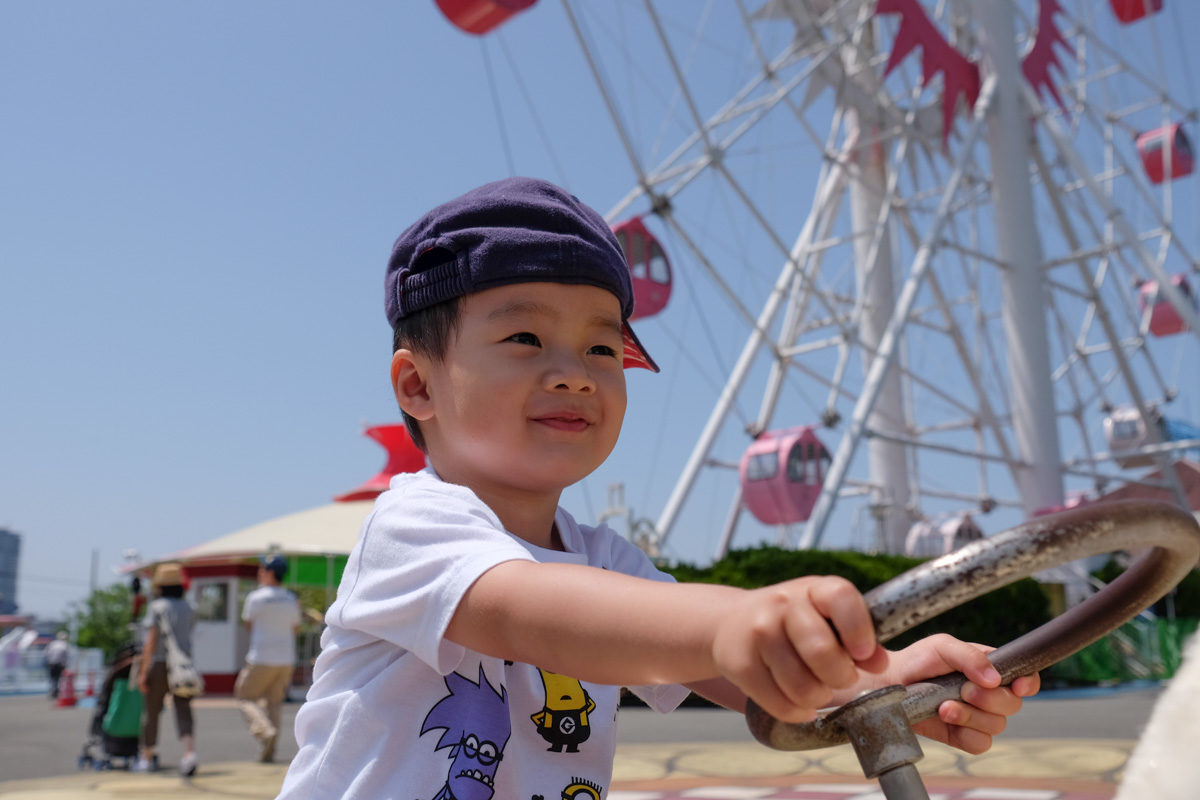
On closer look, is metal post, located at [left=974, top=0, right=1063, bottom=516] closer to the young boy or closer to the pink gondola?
the pink gondola

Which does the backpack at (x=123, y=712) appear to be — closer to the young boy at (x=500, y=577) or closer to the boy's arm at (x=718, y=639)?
the young boy at (x=500, y=577)

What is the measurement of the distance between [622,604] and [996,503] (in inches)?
615

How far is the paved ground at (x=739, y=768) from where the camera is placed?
3680 millimetres

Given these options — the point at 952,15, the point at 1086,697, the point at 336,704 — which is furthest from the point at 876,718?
the point at 952,15

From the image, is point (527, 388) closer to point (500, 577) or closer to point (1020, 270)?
point (500, 577)

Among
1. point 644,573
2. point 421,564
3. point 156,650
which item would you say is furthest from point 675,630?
point 156,650

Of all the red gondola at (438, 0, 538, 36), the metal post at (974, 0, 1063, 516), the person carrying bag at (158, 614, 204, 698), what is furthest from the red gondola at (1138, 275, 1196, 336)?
the person carrying bag at (158, 614, 204, 698)

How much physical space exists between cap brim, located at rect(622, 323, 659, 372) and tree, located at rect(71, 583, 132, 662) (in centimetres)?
3735

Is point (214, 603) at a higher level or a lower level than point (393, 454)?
lower

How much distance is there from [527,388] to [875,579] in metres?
8.34

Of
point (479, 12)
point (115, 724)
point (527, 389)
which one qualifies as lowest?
point (115, 724)

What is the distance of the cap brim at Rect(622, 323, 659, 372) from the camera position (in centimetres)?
140

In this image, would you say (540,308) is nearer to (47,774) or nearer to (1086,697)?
(47,774)

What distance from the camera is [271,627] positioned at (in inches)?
231
